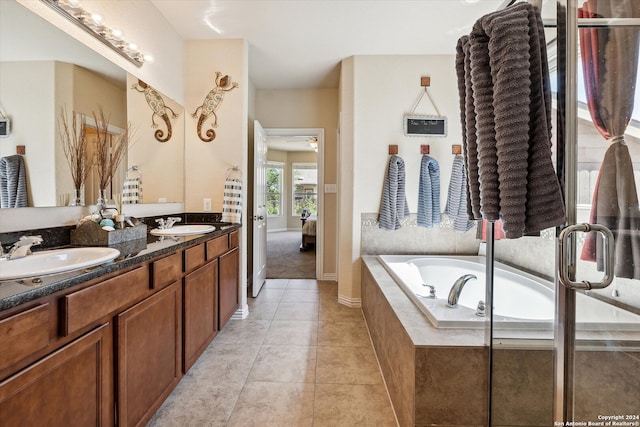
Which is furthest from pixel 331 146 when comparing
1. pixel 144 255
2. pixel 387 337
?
pixel 144 255

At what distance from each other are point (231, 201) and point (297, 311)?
1.23 metres

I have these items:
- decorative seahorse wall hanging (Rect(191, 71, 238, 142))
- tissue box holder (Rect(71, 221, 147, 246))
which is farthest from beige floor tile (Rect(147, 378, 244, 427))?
decorative seahorse wall hanging (Rect(191, 71, 238, 142))

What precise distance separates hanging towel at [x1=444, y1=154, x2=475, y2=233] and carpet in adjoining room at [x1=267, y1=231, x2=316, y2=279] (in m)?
1.99

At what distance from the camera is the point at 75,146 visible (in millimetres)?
1432

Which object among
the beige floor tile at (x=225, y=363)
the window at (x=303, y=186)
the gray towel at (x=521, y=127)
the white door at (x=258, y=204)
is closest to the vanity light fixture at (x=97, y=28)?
the white door at (x=258, y=204)

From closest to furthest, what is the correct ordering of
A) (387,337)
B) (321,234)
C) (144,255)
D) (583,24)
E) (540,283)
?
(583,24) → (144,255) → (540,283) → (387,337) → (321,234)

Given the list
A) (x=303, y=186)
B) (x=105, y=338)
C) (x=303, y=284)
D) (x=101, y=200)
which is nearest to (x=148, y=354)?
(x=105, y=338)

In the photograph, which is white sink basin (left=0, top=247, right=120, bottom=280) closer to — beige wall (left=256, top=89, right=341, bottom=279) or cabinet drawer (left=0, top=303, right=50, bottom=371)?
cabinet drawer (left=0, top=303, right=50, bottom=371)

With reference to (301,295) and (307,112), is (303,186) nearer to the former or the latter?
(307,112)

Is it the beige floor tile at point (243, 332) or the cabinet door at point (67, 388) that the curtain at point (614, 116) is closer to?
the cabinet door at point (67, 388)

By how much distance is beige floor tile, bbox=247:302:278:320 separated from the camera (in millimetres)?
2521

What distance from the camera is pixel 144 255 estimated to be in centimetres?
116

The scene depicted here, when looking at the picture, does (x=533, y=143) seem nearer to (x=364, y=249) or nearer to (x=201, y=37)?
(x=364, y=249)

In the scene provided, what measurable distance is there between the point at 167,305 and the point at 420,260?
2086 millimetres
